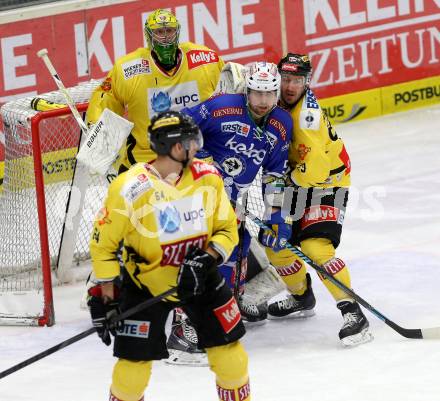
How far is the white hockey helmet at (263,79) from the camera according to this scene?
17.7 ft

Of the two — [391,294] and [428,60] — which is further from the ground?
[428,60]

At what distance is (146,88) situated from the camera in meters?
6.27

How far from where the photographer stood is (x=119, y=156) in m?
6.18

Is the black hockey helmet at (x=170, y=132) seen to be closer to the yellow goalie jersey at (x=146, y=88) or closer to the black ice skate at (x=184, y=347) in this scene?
the black ice skate at (x=184, y=347)

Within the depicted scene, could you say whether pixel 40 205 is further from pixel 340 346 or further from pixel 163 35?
pixel 340 346

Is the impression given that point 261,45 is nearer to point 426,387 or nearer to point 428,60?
point 428,60

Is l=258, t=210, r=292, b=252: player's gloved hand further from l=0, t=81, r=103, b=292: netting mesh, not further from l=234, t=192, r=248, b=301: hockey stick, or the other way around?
l=0, t=81, r=103, b=292: netting mesh

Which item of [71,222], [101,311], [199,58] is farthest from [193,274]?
[71,222]

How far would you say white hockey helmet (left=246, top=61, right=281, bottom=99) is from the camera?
5.40 m

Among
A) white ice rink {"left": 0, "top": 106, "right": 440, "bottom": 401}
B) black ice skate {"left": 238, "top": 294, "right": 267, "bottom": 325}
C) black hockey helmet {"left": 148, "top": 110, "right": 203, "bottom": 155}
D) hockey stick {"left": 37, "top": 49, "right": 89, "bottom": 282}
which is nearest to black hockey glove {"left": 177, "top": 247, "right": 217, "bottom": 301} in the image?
black hockey helmet {"left": 148, "top": 110, "right": 203, "bottom": 155}

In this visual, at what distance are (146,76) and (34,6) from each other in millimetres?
2465

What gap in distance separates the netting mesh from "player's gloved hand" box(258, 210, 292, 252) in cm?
135

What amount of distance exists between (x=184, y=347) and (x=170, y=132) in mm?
1606

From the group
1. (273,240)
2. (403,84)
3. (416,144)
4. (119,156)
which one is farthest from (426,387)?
(403,84)
